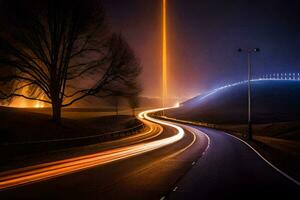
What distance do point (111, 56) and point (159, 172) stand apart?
28005mm

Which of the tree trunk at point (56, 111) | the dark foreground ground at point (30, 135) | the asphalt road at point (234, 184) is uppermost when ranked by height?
the tree trunk at point (56, 111)

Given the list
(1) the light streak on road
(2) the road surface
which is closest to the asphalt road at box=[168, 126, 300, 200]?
(2) the road surface

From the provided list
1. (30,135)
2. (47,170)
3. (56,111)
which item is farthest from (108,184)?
(56,111)

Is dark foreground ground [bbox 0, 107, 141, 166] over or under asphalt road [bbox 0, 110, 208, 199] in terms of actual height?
over

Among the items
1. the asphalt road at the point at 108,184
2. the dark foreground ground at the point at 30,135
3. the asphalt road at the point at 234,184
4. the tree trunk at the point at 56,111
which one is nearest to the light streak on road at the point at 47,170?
the asphalt road at the point at 108,184

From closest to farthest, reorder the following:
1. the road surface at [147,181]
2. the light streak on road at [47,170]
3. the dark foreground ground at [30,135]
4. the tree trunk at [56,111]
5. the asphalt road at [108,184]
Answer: the asphalt road at [108,184] → the road surface at [147,181] → the light streak on road at [47,170] → the dark foreground ground at [30,135] → the tree trunk at [56,111]

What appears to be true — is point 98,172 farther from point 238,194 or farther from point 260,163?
point 260,163

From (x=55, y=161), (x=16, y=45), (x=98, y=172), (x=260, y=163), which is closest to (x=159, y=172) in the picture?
(x=98, y=172)

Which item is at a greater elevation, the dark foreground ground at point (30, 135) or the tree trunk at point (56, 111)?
the tree trunk at point (56, 111)

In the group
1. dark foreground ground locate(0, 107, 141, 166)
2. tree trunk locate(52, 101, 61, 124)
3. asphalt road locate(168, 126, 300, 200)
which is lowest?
asphalt road locate(168, 126, 300, 200)

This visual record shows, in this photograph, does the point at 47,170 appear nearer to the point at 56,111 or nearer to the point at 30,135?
the point at 30,135

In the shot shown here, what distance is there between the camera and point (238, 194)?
14312mm

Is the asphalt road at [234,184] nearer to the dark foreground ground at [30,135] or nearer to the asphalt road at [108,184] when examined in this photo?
the asphalt road at [108,184]

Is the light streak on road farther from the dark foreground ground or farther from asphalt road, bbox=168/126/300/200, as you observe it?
asphalt road, bbox=168/126/300/200
